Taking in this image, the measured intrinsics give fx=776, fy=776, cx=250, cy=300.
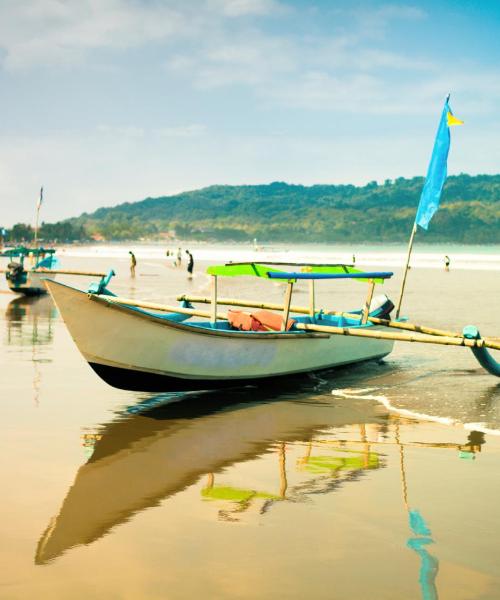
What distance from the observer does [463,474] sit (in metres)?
8.02

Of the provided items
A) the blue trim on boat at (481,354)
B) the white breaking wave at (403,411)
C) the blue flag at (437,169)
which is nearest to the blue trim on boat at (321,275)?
the blue trim on boat at (481,354)

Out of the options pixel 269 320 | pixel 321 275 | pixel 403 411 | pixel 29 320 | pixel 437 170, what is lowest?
pixel 403 411

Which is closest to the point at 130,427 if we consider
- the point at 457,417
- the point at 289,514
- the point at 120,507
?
the point at 120,507

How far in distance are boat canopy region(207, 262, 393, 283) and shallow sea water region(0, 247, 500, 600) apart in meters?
1.95

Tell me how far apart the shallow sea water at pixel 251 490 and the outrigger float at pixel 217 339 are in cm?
46

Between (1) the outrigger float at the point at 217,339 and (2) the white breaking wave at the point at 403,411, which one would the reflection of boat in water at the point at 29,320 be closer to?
(1) the outrigger float at the point at 217,339

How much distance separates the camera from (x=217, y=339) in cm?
1153

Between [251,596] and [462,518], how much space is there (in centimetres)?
235

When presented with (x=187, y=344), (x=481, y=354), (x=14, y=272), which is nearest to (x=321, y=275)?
(x=187, y=344)

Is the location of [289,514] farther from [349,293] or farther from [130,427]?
[349,293]

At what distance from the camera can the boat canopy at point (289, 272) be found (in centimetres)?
1238

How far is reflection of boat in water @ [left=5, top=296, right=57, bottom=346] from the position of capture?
1844 centimetres

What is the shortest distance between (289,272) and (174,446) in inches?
153

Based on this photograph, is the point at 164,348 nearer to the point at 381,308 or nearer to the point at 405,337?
the point at 405,337
